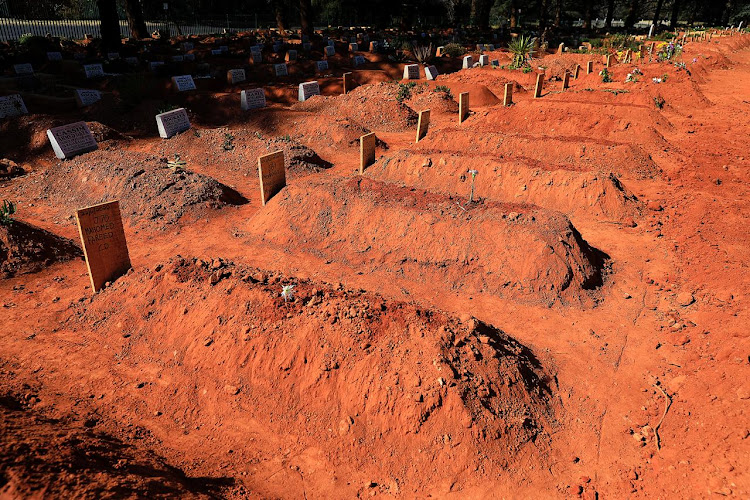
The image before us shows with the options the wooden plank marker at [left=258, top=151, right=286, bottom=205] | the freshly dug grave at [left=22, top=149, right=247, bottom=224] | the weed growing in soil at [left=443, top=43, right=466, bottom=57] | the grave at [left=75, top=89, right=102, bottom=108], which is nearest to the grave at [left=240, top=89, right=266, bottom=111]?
the grave at [left=75, top=89, right=102, bottom=108]

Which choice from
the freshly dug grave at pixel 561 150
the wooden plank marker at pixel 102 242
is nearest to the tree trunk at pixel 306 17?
the freshly dug grave at pixel 561 150

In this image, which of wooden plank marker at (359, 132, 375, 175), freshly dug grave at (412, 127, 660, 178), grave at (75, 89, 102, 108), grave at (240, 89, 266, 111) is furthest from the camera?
grave at (75, 89, 102, 108)

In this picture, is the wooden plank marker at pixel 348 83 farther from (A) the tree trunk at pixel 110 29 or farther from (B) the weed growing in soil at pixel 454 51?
(A) the tree trunk at pixel 110 29

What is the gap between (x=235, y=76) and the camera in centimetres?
2073

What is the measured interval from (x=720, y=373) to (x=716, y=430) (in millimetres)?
851

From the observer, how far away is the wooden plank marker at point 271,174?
30.0 feet

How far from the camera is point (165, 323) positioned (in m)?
5.56

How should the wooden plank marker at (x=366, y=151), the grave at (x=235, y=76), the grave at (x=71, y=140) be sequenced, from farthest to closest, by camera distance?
the grave at (x=235, y=76), the grave at (x=71, y=140), the wooden plank marker at (x=366, y=151)

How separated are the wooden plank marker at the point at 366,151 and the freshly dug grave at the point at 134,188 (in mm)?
2937

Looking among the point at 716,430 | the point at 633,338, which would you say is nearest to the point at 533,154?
the point at 633,338

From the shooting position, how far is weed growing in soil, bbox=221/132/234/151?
12656 mm

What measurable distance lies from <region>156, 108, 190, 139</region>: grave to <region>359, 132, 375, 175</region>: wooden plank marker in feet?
18.4

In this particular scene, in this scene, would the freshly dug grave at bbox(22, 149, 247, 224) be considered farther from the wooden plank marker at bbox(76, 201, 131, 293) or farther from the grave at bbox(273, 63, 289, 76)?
the grave at bbox(273, 63, 289, 76)

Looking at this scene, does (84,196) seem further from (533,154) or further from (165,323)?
(533,154)
